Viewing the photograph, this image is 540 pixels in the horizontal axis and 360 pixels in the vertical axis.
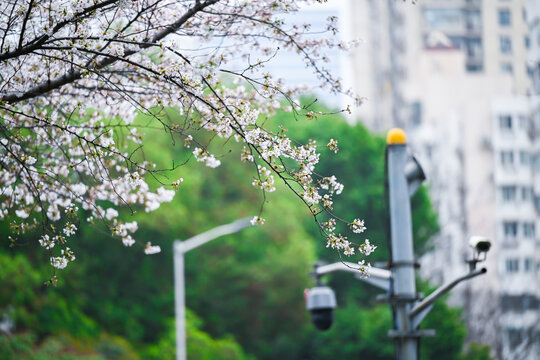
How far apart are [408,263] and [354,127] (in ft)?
121

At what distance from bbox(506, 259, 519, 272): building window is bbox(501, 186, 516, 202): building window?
167 inches

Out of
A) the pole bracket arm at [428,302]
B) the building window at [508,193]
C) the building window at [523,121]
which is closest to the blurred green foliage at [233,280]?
the building window at [523,121]

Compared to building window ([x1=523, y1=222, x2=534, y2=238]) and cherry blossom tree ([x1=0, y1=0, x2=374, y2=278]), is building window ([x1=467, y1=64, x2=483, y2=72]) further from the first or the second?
cherry blossom tree ([x1=0, y1=0, x2=374, y2=278])

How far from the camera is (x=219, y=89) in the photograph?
8.34 m

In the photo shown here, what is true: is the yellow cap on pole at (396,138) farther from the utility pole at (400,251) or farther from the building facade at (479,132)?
the building facade at (479,132)

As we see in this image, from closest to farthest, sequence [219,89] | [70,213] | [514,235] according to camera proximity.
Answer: [70,213]
[219,89]
[514,235]

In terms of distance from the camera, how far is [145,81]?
8516mm

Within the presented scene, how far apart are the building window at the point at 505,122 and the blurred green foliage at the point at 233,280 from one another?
13.2m

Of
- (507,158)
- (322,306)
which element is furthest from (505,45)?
(322,306)

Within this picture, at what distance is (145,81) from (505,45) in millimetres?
55808

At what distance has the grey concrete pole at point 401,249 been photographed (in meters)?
10.7

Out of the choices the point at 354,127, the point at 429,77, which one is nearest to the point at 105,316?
the point at 354,127

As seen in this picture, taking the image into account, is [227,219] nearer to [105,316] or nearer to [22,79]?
[105,316]

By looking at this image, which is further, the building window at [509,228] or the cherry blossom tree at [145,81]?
the building window at [509,228]
